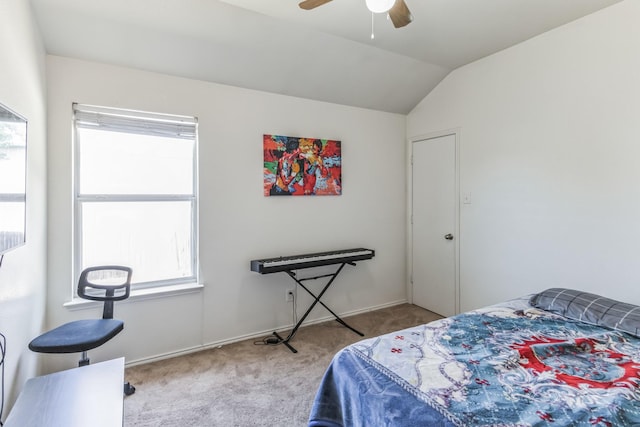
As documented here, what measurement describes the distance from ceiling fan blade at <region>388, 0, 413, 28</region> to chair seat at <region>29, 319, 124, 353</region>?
2.55 meters

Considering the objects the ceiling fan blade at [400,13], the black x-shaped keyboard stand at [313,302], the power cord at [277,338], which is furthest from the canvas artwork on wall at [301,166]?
the ceiling fan blade at [400,13]

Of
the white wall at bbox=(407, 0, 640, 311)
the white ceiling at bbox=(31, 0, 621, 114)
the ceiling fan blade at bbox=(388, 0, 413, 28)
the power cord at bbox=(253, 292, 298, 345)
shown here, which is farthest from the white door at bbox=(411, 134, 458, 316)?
the ceiling fan blade at bbox=(388, 0, 413, 28)

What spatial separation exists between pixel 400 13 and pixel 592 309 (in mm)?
2059

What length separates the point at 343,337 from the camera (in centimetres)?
313

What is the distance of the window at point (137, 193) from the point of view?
98.3 inches

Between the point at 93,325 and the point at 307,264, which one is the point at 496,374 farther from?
the point at 93,325

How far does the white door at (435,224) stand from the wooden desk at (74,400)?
3.16 m

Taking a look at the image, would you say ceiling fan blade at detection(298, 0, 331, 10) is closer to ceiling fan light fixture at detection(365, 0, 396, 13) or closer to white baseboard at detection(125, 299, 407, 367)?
ceiling fan light fixture at detection(365, 0, 396, 13)

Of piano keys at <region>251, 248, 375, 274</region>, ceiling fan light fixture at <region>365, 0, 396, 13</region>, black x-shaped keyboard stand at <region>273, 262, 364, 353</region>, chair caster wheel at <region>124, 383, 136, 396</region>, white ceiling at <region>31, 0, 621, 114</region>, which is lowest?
chair caster wheel at <region>124, 383, 136, 396</region>

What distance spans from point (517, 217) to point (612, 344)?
1.53 m

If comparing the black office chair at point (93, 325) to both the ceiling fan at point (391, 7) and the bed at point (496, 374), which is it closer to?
the bed at point (496, 374)

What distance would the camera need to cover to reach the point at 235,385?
232cm

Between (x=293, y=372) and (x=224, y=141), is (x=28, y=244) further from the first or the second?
(x=293, y=372)

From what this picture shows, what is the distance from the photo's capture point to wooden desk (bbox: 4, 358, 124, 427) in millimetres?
1273
